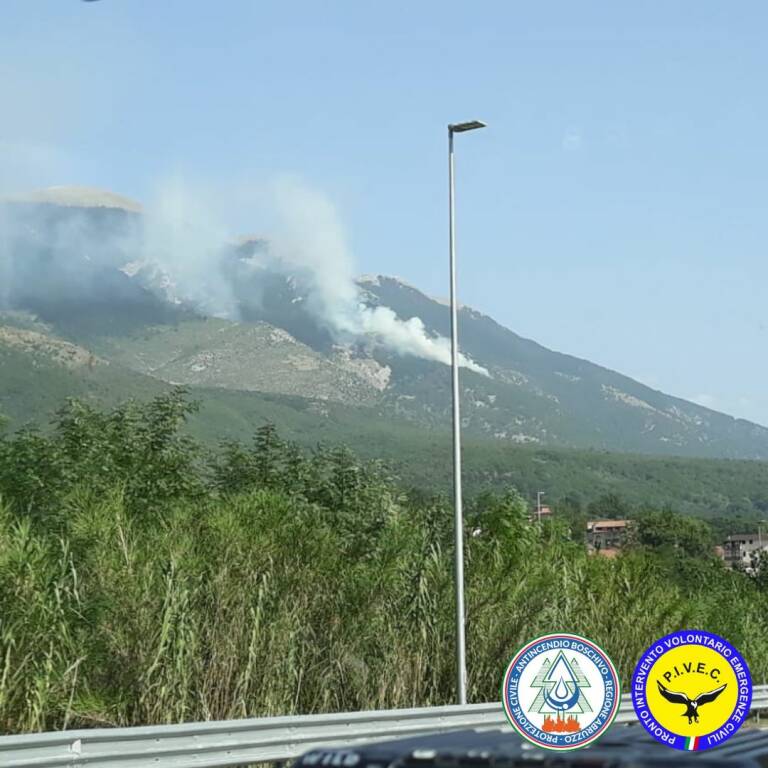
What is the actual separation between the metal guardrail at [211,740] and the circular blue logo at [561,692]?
288 inches

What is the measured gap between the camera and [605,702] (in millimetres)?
4836

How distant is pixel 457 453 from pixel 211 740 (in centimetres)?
932

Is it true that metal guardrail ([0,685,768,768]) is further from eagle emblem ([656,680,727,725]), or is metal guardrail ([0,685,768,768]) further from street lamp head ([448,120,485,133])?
street lamp head ([448,120,485,133])

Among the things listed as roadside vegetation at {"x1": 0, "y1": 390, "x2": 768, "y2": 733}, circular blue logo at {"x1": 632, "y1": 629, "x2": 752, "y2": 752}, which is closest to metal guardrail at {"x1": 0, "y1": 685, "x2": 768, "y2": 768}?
roadside vegetation at {"x1": 0, "y1": 390, "x2": 768, "y2": 733}

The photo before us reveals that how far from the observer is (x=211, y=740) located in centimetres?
1334

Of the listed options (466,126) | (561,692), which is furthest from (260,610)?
(561,692)

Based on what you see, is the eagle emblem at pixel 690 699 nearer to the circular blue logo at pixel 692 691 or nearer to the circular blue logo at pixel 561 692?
the circular blue logo at pixel 692 691

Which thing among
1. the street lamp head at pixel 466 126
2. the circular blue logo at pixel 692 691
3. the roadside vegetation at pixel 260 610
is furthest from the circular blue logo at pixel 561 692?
the street lamp head at pixel 466 126

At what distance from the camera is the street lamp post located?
2077 cm

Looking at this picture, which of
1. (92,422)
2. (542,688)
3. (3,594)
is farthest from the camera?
(92,422)

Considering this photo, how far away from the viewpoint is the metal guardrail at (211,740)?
11547 millimetres

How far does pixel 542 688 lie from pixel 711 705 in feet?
2.04

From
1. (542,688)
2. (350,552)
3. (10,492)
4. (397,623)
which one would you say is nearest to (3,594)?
(397,623)

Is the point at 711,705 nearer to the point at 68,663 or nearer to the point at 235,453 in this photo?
the point at 68,663
